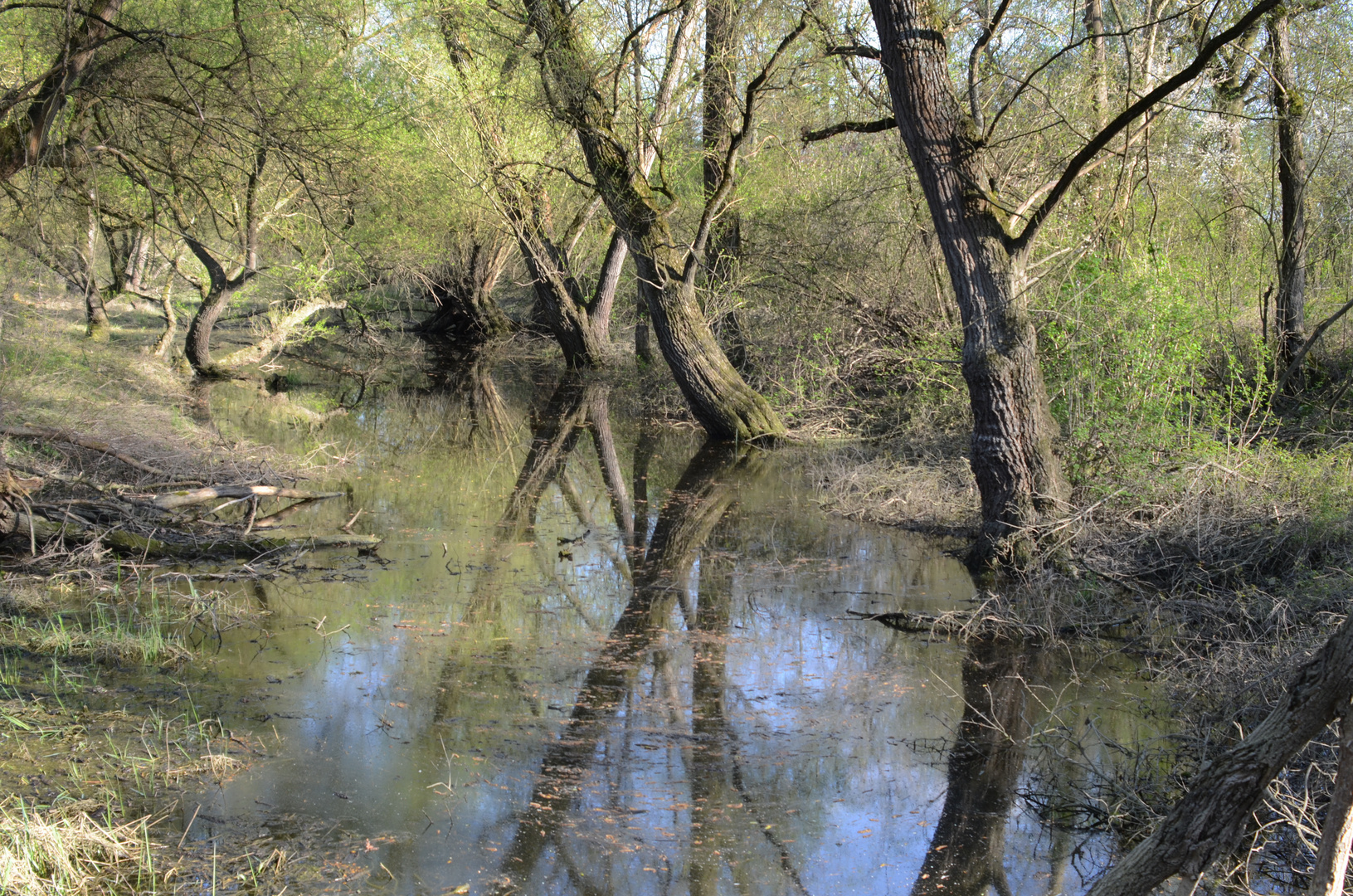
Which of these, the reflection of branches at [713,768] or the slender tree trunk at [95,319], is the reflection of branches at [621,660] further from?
the slender tree trunk at [95,319]

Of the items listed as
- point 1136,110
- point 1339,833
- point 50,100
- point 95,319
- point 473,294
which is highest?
point 473,294

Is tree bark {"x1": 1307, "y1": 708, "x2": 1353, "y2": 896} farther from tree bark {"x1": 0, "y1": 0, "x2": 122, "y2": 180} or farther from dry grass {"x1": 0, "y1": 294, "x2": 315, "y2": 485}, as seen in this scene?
dry grass {"x1": 0, "y1": 294, "x2": 315, "y2": 485}

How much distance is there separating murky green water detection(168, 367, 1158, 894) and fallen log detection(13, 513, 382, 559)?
0.76 ft

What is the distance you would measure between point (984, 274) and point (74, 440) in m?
7.40

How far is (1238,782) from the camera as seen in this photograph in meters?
2.51

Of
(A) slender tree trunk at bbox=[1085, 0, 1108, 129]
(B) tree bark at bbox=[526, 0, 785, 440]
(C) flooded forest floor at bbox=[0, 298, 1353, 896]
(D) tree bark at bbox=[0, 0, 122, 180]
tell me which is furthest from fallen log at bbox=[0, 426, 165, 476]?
(A) slender tree trunk at bbox=[1085, 0, 1108, 129]

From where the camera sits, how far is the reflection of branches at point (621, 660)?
390cm

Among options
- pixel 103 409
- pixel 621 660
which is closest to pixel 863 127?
pixel 621 660

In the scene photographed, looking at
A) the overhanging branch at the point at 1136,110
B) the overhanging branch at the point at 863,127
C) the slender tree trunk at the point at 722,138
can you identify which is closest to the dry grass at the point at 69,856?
the overhanging branch at the point at 1136,110

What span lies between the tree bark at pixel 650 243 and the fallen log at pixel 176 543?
5.97m

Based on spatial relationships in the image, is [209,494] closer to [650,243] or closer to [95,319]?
[650,243]

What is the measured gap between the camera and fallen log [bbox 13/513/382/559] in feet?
22.3

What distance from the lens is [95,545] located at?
667 cm

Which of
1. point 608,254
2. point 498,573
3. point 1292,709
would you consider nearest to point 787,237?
point 608,254
